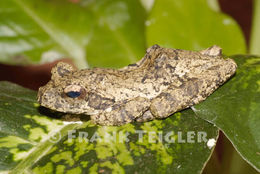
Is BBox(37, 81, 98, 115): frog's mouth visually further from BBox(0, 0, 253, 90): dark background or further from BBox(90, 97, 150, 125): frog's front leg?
BBox(0, 0, 253, 90): dark background

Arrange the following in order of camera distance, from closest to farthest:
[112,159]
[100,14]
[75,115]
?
[112,159] < [75,115] < [100,14]

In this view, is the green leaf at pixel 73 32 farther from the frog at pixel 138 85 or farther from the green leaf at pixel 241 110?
the green leaf at pixel 241 110

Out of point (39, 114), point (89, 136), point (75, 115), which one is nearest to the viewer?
point (89, 136)

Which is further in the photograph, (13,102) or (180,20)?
(180,20)

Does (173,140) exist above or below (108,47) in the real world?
below

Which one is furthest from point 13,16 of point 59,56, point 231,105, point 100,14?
point 231,105

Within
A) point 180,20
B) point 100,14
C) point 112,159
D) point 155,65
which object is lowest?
point 112,159

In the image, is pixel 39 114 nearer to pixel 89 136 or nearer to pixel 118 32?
pixel 89 136

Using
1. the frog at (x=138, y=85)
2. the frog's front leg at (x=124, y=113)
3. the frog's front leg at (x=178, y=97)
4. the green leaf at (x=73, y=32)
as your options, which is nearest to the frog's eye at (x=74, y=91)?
the frog at (x=138, y=85)
